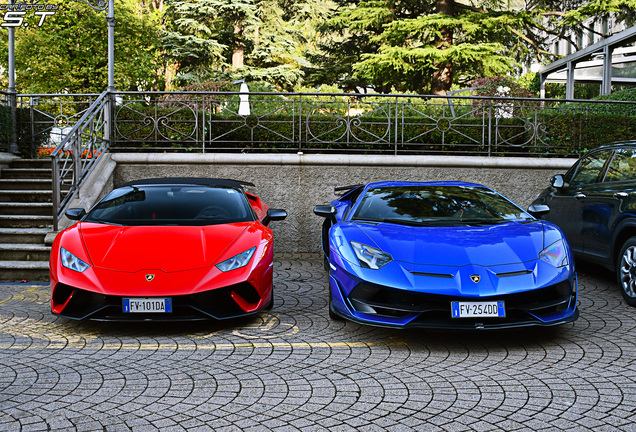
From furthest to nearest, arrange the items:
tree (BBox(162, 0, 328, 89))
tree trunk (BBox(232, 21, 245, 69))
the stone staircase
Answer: tree trunk (BBox(232, 21, 245, 69)), tree (BBox(162, 0, 328, 89)), the stone staircase

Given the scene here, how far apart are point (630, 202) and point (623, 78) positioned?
1599 cm

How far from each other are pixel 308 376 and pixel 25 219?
653 centimetres

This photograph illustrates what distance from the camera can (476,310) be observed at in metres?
4.71

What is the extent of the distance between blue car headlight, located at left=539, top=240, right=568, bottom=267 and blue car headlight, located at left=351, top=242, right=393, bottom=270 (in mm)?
1294

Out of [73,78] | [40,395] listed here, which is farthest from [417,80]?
[40,395]

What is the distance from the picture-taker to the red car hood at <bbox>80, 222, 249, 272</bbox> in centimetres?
543

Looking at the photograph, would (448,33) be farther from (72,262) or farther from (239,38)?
(72,262)

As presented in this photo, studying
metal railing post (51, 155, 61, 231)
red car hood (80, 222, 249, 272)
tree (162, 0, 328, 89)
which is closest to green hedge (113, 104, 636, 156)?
metal railing post (51, 155, 61, 231)

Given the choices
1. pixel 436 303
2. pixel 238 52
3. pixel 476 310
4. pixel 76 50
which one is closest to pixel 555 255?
pixel 476 310

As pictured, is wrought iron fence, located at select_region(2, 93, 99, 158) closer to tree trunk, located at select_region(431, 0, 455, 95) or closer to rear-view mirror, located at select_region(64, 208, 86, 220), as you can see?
rear-view mirror, located at select_region(64, 208, 86, 220)

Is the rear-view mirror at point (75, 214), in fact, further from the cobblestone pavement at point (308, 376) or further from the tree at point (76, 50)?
the tree at point (76, 50)

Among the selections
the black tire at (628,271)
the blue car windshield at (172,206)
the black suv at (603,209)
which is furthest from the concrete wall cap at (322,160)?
the black tire at (628,271)

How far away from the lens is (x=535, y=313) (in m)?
4.86

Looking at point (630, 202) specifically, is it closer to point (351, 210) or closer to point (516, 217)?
point (516, 217)
